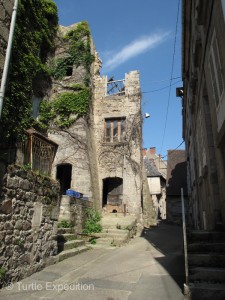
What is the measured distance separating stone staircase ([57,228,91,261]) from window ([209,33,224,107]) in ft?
17.3

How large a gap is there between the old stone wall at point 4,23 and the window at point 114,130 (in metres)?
11.0

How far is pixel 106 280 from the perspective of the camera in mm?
5305

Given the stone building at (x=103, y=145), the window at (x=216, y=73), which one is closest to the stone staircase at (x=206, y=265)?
the window at (x=216, y=73)

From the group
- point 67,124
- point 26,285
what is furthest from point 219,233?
point 67,124

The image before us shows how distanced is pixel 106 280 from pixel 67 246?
2.76m

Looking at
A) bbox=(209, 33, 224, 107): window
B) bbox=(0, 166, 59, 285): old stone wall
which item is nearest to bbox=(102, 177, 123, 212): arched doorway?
bbox=(0, 166, 59, 285): old stone wall

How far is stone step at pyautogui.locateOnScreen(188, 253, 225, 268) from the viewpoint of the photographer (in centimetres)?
435

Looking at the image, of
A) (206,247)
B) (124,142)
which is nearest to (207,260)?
(206,247)

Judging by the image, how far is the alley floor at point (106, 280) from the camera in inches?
173

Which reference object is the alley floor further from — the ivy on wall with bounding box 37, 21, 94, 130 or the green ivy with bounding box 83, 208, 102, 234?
the ivy on wall with bounding box 37, 21, 94, 130

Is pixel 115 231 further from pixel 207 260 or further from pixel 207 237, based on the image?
pixel 207 260

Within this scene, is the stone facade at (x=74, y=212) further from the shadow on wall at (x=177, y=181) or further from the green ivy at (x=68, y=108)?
→ the shadow on wall at (x=177, y=181)

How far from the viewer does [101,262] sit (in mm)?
6934

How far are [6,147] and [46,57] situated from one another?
1134 cm
